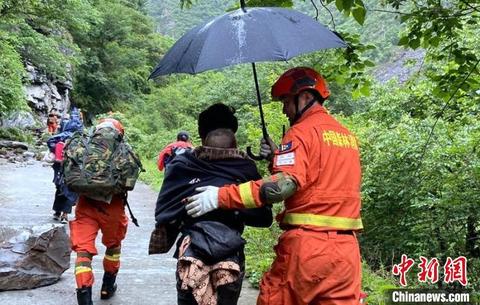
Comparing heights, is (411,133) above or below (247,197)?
below

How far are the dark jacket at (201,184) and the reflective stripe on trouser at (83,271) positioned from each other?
156 centimetres

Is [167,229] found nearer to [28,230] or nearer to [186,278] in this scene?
[186,278]

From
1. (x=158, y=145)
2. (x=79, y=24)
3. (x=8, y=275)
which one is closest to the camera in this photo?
(x=8, y=275)

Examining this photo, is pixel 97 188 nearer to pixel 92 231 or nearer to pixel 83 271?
pixel 92 231

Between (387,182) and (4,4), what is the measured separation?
51.2 feet

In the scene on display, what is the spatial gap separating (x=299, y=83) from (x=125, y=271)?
395cm

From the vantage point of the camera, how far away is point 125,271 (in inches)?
238

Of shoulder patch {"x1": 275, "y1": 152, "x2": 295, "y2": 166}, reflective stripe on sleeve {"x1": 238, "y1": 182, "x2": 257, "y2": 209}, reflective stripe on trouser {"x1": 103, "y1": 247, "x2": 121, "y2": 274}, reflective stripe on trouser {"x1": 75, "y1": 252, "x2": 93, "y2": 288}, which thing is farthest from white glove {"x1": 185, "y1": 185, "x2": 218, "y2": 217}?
reflective stripe on trouser {"x1": 103, "y1": 247, "x2": 121, "y2": 274}

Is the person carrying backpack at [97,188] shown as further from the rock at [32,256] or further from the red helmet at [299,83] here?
the red helmet at [299,83]

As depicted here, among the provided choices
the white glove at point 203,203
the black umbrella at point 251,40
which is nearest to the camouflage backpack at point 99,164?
the black umbrella at point 251,40

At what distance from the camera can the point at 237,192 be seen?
8.80ft

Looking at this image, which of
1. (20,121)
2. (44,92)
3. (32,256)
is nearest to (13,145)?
(20,121)

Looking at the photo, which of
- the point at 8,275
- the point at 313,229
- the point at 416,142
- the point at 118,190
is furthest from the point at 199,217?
the point at 416,142

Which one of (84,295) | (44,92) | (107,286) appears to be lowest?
(44,92)
